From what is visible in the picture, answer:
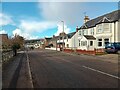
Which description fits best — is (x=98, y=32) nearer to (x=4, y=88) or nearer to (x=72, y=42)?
(x=72, y=42)

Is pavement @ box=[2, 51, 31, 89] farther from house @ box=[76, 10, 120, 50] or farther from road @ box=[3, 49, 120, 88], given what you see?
house @ box=[76, 10, 120, 50]

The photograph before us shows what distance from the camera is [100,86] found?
972 centimetres

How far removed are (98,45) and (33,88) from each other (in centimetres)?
4511

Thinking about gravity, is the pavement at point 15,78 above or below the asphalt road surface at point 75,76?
below

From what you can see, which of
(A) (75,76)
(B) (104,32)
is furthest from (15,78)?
(B) (104,32)

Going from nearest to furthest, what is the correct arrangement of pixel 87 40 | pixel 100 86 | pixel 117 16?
pixel 100 86 < pixel 117 16 < pixel 87 40

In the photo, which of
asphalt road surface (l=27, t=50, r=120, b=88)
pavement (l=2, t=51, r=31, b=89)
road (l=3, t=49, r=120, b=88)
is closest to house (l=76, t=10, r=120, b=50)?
asphalt road surface (l=27, t=50, r=120, b=88)

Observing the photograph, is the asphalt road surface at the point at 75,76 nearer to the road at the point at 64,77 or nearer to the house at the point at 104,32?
the road at the point at 64,77

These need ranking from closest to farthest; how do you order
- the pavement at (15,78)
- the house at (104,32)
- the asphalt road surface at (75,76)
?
the asphalt road surface at (75,76), the pavement at (15,78), the house at (104,32)

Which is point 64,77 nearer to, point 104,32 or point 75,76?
point 75,76

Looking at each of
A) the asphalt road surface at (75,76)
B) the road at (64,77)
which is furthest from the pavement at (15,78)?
the asphalt road surface at (75,76)

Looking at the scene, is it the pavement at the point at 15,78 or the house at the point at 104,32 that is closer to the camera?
the pavement at the point at 15,78

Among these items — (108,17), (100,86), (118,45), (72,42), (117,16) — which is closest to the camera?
(100,86)

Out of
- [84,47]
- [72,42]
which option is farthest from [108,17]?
[72,42]
